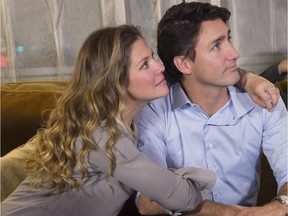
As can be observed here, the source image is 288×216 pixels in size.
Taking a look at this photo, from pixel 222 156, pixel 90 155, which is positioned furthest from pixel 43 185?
pixel 222 156

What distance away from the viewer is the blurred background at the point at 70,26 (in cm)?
215

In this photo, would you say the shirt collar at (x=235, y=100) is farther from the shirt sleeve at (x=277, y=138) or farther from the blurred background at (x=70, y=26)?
the blurred background at (x=70, y=26)

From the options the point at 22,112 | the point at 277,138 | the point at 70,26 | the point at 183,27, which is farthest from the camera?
the point at 70,26

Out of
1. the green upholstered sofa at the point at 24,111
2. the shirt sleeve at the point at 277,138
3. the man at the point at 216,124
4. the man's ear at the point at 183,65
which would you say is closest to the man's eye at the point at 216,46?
the man at the point at 216,124

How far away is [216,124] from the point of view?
1452 mm

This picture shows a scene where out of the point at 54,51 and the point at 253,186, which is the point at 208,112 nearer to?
the point at 253,186

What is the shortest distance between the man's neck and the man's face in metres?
0.03

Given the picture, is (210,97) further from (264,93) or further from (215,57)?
(264,93)

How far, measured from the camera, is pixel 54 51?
2176 mm

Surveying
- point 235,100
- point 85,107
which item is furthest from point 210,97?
point 85,107

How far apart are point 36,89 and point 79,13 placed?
0.59 m

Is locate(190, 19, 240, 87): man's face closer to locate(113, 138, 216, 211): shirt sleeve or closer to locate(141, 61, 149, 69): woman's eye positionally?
locate(141, 61, 149, 69): woman's eye

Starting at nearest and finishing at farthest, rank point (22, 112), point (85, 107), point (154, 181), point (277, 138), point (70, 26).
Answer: point (154, 181) < point (85, 107) < point (277, 138) < point (22, 112) < point (70, 26)

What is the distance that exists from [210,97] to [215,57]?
0.14 meters
